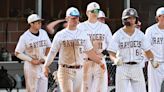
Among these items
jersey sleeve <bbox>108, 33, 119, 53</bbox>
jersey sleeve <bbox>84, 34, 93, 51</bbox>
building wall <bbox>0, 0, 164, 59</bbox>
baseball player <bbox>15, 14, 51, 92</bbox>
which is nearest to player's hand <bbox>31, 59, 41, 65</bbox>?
baseball player <bbox>15, 14, 51, 92</bbox>

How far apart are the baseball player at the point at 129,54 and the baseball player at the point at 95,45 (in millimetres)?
1277

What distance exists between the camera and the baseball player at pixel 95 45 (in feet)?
34.6

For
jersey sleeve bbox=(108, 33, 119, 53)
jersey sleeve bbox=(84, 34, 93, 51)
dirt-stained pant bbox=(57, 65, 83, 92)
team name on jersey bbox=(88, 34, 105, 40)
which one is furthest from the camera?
team name on jersey bbox=(88, 34, 105, 40)

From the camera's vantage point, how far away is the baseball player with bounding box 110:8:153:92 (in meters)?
9.12

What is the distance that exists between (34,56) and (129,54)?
7.01ft

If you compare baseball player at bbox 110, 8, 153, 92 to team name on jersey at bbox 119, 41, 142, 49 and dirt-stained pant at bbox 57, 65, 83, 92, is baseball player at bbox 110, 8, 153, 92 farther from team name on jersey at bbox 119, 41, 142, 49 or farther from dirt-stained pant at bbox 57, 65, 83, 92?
dirt-stained pant at bbox 57, 65, 83, 92

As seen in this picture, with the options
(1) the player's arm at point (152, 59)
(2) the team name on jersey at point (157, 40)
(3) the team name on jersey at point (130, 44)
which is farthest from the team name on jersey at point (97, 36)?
(3) the team name on jersey at point (130, 44)

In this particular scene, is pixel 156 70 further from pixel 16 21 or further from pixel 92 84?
pixel 16 21

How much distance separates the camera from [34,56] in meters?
10.5

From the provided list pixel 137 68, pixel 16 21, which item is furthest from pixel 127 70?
pixel 16 21

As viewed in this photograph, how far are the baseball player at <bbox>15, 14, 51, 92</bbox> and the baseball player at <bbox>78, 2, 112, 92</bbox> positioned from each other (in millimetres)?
824

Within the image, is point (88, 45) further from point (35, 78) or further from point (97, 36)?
point (35, 78)

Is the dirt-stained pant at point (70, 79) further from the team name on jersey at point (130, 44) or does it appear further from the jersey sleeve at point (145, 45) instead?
the jersey sleeve at point (145, 45)

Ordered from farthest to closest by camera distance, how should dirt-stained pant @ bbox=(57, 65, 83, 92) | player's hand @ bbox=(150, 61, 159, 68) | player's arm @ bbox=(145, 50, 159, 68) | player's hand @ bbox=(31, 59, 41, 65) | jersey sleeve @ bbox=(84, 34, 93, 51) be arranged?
player's hand @ bbox=(31, 59, 41, 65) < player's hand @ bbox=(150, 61, 159, 68) < player's arm @ bbox=(145, 50, 159, 68) < jersey sleeve @ bbox=(84, 34, 93, 51) < dirt-stained pant @ bbox=(57, 65, 83, 92)
